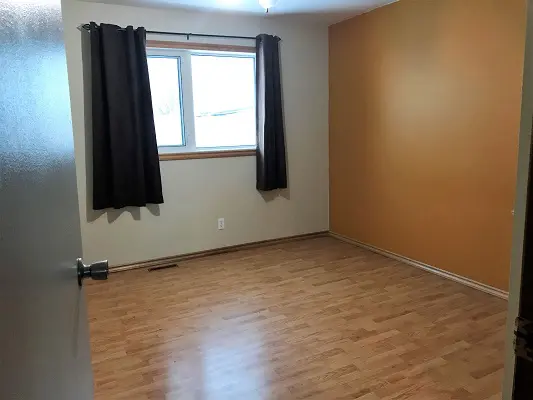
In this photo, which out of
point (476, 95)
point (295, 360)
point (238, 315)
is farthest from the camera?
point (476, 95)

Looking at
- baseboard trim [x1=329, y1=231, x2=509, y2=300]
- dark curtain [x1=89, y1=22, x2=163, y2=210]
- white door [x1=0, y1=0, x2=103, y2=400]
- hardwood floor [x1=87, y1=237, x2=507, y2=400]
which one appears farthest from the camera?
dark curtain [x1=89, y1=22, x2=163, y2=210]

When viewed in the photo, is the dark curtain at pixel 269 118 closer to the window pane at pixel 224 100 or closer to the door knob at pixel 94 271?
the window pane at pixel 224 100

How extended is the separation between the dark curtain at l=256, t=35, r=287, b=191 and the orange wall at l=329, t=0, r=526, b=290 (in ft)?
2.19

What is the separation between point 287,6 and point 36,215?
11.7ft

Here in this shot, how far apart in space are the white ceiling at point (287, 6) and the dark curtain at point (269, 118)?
347 mm

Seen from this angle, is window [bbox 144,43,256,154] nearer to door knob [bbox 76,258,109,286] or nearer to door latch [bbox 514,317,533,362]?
door knob [bbox 76,258,109,286]

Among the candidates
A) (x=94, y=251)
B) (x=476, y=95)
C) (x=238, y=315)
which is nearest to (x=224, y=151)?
(x=94, y=251)

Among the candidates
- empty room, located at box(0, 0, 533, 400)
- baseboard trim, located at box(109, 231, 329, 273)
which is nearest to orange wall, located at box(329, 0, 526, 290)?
empty room, located at box(0, 0, 533, 400)

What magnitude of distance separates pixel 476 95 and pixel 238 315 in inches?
89.3

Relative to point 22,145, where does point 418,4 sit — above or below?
above

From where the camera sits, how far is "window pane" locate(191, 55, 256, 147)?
4.19 m

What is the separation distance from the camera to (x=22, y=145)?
2.13 ft

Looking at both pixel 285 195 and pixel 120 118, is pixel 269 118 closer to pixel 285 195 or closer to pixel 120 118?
pixel 285 195

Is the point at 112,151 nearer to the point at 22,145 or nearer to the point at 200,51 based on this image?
the point at 200,51
